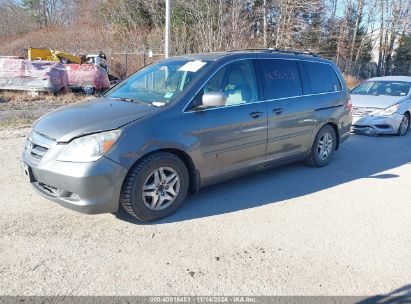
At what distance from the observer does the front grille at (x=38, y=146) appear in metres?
3.53

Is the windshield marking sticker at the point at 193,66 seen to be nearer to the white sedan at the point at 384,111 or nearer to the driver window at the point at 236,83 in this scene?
the driver window at the point at 236,83

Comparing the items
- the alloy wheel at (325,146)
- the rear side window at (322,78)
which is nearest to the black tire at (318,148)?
the alloy wheel at (325,146)

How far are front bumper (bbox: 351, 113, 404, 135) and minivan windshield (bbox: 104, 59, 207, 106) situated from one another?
232 inches

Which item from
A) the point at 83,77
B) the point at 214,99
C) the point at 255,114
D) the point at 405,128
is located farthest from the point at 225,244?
the point at 83,77

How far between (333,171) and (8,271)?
480 cm

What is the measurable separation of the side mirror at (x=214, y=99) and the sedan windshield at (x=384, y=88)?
720cm

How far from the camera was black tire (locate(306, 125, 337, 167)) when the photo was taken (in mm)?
5781

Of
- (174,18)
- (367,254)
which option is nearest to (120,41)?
(174,18)

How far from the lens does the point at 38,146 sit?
3.65 metres

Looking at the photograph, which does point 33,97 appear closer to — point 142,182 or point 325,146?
point 325,146

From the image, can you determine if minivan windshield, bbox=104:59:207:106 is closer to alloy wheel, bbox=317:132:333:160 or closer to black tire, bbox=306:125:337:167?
black tire, bbox=306:125:337:167

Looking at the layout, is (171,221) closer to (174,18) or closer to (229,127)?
(229,127)

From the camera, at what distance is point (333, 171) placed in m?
5.85

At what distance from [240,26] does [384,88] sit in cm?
1177
